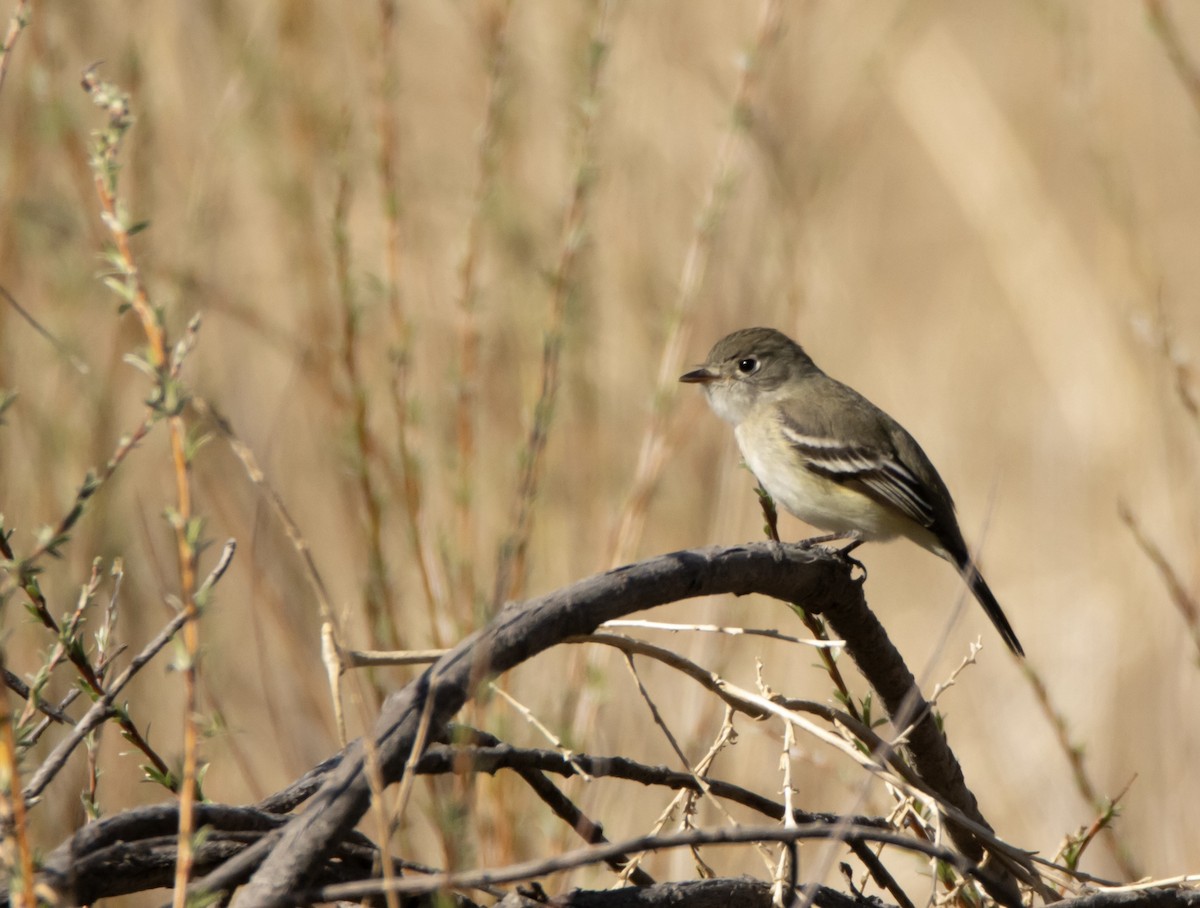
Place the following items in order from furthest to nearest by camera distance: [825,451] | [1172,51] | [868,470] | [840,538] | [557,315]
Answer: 1. [825,451]
2. [868,470]
3. [840,538]
4. [557,315]
5. [1172,51]

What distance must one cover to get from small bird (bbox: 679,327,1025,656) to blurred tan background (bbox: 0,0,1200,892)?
0.22m

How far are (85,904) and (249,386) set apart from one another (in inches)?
157

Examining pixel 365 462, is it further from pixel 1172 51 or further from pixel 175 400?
pixel 1172 51

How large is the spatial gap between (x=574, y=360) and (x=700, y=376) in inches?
17.8

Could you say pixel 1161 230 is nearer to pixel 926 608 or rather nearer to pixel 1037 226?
pixel 1037 226

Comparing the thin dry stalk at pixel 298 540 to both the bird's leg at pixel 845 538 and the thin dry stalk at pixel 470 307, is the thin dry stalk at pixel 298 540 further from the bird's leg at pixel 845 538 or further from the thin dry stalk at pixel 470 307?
the bird's leg at pixel 845 538

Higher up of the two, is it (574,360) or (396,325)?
(574,360)

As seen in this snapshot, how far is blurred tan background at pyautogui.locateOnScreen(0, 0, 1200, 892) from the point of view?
3.81 meters

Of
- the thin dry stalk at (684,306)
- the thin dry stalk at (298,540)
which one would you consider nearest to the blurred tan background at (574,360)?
the thin dry stalk at (684,306)

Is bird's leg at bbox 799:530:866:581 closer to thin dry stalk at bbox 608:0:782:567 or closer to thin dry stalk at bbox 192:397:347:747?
thin dry stalk at bbox 608:0:782:567

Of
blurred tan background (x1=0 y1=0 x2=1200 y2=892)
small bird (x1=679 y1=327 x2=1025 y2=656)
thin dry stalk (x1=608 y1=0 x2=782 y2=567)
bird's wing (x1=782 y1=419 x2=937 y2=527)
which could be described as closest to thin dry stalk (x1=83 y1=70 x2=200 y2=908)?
blurred tan background (x1=0 y1=0 x2=1200 y2=892)

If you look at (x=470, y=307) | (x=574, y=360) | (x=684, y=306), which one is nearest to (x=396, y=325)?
(x=470, y=307)

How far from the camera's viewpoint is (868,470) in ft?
15.3

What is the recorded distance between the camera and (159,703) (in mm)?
5992
